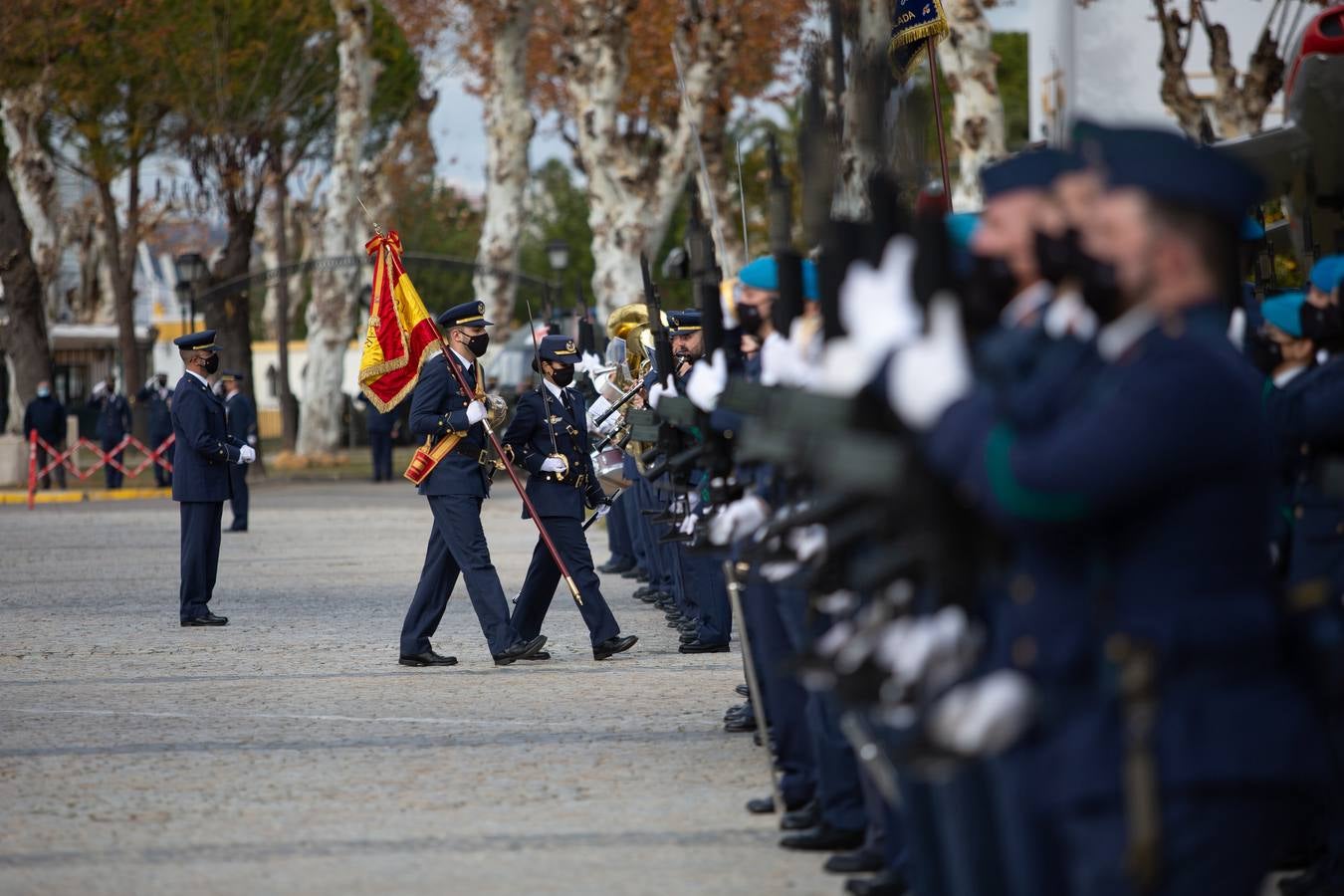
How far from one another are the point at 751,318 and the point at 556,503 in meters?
4.45

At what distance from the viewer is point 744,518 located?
701 cm

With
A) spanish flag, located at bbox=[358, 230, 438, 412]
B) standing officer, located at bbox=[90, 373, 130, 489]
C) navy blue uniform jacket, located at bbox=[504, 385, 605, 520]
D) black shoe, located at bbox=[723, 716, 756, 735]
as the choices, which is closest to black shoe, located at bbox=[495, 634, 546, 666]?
navy blue uniform jacket, located at bbox=[504, 385, 605, 520]

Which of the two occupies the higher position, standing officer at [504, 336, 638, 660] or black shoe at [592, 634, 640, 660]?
standing officer at [504, 336, 638, 660]

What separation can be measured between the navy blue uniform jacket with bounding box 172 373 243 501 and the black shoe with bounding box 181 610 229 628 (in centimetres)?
85

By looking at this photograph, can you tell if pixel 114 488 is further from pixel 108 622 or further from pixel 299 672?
pixel 299 672

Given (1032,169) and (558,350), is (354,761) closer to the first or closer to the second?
(558,350)

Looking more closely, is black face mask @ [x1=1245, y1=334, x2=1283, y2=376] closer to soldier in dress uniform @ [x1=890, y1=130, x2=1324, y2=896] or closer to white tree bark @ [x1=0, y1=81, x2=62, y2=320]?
soldier in dress uniform @ [x1=890, y1=130, x2=1324, y2=896]

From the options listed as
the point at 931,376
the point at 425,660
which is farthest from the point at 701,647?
the point at 931,376

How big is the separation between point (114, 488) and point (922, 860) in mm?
30580

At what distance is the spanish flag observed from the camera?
469 inches

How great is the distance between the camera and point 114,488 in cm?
3397

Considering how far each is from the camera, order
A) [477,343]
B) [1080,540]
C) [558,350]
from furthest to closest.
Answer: [558,350], [477,343], [1080,540]

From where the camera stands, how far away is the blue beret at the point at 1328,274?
6.67m

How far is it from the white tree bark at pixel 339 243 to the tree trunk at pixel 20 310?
5993 millimetres
